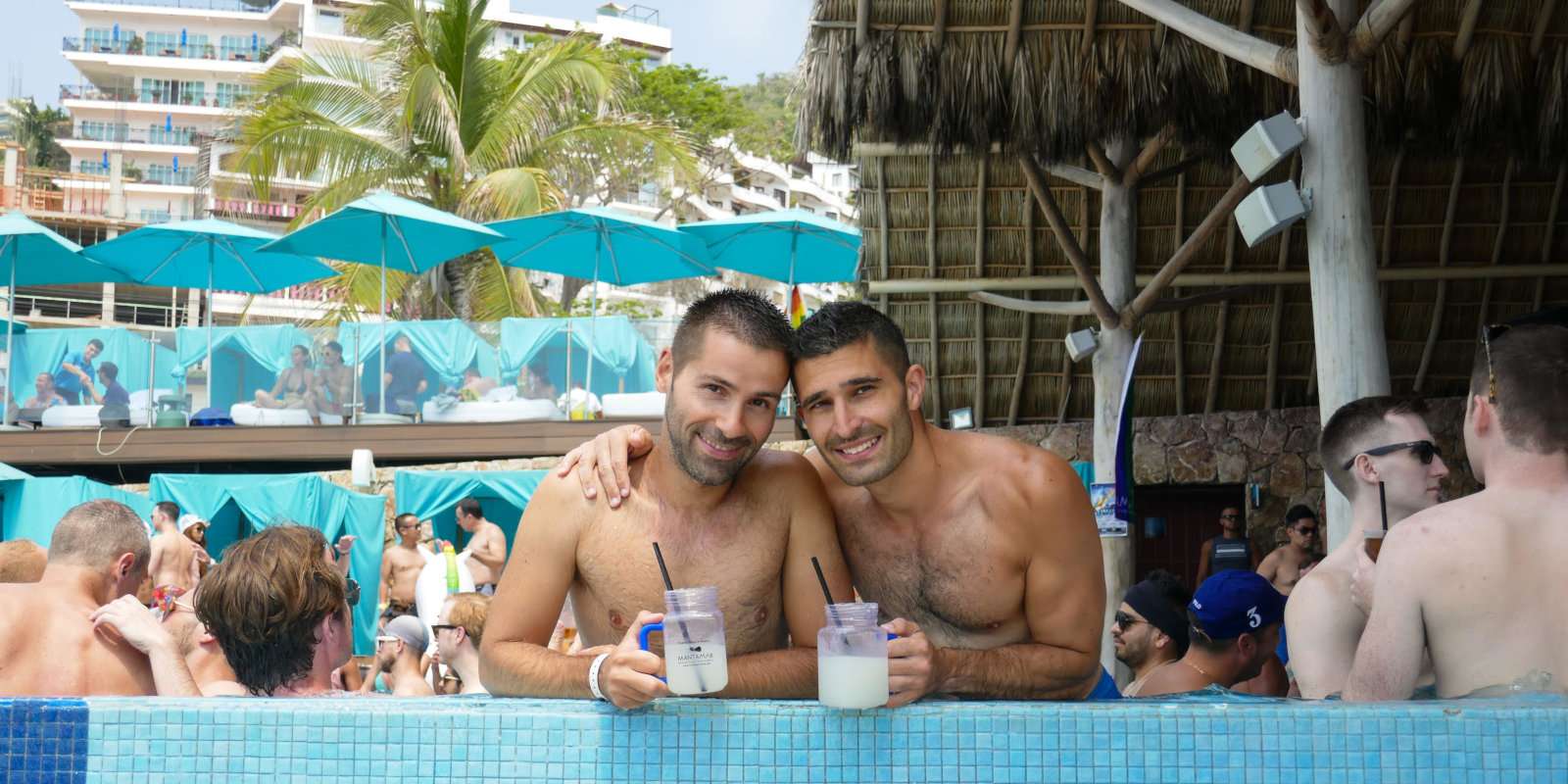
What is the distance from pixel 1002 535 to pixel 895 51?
6.08 metres

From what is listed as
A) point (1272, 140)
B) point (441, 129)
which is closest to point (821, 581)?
point (1272, 140)

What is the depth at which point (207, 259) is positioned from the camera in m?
19.8

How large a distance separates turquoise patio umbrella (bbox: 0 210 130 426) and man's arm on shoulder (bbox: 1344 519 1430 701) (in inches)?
699

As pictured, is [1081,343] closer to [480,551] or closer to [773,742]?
[480,551]

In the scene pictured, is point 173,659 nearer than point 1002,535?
No

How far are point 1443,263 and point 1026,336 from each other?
376 cm

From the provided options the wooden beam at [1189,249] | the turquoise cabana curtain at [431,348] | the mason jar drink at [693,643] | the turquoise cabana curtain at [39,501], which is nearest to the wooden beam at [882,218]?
the wooden beam at [1189,249]

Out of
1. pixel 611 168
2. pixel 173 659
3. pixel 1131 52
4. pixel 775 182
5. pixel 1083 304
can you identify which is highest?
pixel 775 182

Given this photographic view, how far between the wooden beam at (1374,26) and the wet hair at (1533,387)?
286 cm

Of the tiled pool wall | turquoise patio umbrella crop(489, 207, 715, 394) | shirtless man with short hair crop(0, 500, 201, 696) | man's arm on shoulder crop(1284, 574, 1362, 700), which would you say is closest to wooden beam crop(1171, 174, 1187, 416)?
turquoise patio umbrella crop(489, 207, 715, 394)

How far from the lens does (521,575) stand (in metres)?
3.06

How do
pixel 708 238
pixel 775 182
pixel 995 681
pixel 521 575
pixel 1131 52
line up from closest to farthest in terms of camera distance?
pixel 995 681
pixel 521 575
pixel 1131 52
pixel 708 238
pixel 775 182

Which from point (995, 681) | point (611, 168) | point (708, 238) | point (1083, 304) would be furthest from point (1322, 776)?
point (611, 168)

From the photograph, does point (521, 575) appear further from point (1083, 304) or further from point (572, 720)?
point (1083, 304)
